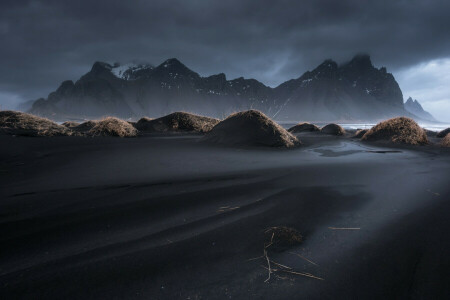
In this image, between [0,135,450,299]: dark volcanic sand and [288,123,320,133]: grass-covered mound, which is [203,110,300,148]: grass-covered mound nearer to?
[0,135,450,299]: dark volcanic sand

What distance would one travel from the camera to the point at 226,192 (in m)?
2.76

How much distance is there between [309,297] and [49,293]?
1353 mm

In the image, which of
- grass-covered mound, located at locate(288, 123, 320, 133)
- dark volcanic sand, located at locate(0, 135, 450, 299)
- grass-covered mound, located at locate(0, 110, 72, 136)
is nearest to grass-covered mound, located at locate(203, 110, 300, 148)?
dark volcanic sand, located at locate(0, 135, 450, 299)

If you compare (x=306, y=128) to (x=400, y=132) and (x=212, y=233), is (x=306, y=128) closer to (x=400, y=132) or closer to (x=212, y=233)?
(x=400, y=132)

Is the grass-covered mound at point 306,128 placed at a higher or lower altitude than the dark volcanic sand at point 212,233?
higher

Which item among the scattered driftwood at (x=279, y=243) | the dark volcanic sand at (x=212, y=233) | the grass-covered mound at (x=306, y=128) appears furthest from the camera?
the grass-covered mound at (x=306, y=128)

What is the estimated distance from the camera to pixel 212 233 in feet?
5.76

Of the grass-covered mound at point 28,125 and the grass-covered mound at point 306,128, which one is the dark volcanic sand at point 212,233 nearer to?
the grass-covered mound at point 28,125

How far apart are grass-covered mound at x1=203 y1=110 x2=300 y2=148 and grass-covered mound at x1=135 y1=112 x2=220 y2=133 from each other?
6703mm

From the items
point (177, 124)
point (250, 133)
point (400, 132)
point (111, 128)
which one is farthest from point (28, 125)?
point (400, 132)

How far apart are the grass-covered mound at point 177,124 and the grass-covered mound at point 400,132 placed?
9690 millimetres

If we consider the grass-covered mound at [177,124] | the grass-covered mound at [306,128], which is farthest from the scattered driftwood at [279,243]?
the grass-covered mound at [306,128]

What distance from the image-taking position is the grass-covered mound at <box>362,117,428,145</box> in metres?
8.31

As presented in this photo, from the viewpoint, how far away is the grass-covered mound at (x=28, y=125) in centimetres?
659
